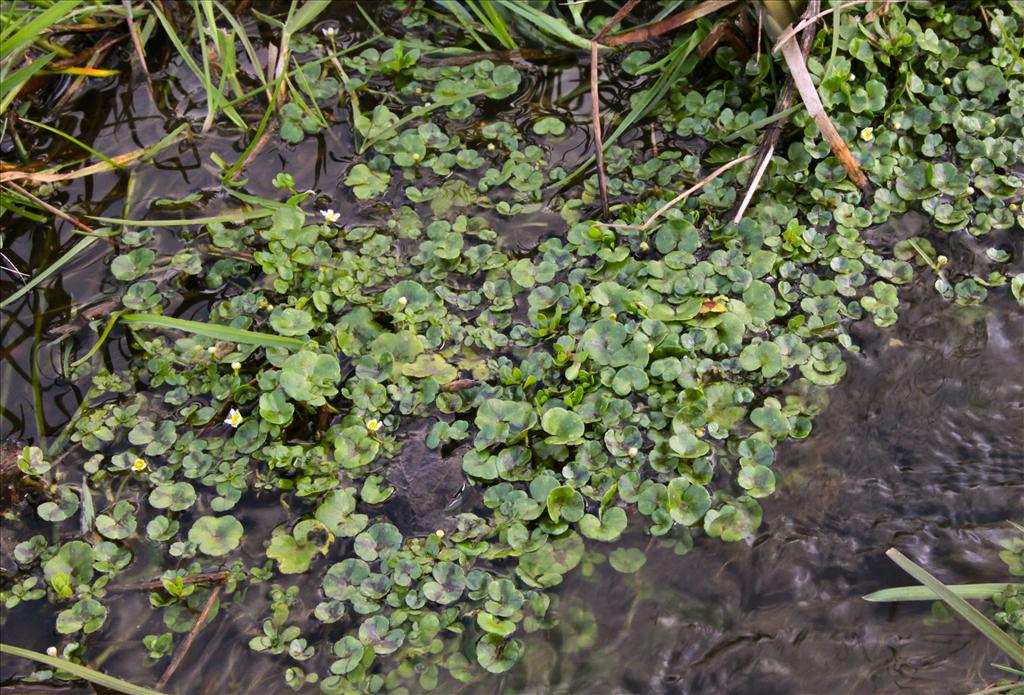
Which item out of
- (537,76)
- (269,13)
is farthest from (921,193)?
(269,13)

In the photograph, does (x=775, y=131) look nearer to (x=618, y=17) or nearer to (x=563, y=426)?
(x=618, y=17)

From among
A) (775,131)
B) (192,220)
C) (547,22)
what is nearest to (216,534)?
(192,220)

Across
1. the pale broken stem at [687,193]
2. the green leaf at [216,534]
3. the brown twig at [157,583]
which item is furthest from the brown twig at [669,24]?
the brown twig at [157,583]

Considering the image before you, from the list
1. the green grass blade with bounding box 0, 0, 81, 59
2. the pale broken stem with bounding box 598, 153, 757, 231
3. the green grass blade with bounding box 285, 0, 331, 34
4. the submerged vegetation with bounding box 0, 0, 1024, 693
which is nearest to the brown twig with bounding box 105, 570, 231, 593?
the submerged vegetation with bounding box 0, 0, 1024, 693

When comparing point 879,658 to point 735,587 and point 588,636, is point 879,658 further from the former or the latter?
point 588,636

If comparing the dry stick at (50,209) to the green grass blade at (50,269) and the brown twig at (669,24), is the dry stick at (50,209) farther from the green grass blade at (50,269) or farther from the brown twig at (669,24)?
the brown twig at (669,24)

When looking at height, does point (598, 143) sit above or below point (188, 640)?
above
